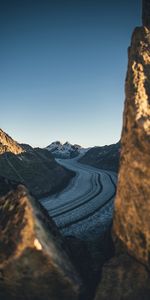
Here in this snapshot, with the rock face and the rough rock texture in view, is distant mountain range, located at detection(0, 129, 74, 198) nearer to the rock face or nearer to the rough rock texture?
the rough rock texture

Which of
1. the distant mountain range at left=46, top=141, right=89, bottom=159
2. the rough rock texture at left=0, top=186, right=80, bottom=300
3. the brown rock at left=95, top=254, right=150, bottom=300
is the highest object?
the distant mountain range at left=46, top=141, right=89, bottom=159

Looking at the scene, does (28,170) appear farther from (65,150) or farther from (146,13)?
(65,150)

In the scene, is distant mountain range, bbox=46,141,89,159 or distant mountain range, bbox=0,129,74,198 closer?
distant mountain range, bbox=0,129,74,198

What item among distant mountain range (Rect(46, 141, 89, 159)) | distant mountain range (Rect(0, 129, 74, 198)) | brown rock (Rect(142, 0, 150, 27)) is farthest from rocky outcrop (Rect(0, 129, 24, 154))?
distant mountain range (Rect(46, 141, 89, 159))

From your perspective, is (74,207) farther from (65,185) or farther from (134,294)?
(134,294)

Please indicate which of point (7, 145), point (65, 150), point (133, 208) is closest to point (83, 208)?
point (133, 208)

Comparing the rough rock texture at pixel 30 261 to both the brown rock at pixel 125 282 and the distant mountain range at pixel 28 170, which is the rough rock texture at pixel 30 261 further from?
the distant mountain range at pixel 28 170
